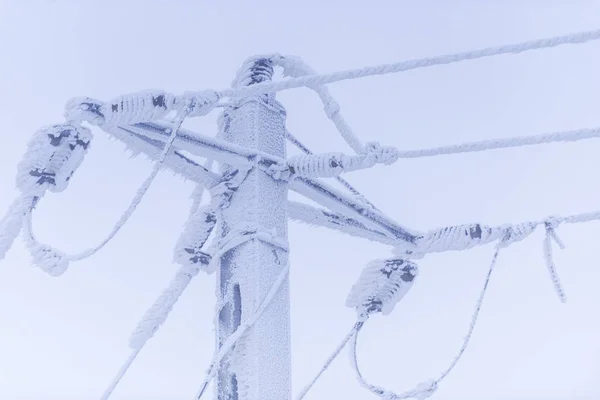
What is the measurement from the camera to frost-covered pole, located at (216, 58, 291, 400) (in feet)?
16.5

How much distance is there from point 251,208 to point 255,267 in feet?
1.43

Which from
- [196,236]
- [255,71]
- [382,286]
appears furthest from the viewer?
[382,286]

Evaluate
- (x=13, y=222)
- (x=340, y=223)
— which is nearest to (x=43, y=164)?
(x=13, y=222)

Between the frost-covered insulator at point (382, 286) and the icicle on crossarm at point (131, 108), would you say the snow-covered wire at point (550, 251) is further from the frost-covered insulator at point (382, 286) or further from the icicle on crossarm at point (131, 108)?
the icicle on crossarm at point (131, 108)

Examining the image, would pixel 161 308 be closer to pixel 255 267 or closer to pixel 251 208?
pixel 255 267

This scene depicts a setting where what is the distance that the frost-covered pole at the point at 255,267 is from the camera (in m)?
5.02

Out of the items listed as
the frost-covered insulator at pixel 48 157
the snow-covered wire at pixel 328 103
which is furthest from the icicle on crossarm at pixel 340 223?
the frost-covered insulator at pixel 48 157

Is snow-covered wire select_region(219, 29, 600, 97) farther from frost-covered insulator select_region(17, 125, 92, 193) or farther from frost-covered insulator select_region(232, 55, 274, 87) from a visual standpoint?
frost-covered insulator select_region(17, 125, 92, 193)

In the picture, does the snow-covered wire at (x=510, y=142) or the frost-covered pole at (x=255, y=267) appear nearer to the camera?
the snow-covered wire at (x=510, y=142)

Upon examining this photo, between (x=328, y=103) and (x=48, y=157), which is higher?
(x=328, y=103)

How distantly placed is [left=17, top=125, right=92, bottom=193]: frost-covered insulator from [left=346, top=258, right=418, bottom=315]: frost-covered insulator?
2.49 m

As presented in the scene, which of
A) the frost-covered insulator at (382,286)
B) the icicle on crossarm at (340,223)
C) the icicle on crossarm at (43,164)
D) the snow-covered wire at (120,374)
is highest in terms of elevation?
the icicle on crossarm at (340,223)

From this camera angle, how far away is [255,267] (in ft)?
17.1

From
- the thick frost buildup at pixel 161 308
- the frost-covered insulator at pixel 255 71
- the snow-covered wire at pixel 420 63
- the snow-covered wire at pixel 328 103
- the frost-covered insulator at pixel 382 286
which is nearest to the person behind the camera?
the snow-covered wire at pixel 420 63
